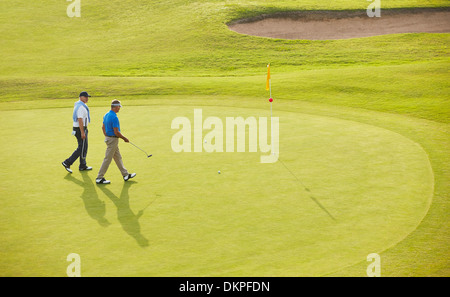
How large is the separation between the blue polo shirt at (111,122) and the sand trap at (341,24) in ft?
91.3

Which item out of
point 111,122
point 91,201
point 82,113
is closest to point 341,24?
point 82,113

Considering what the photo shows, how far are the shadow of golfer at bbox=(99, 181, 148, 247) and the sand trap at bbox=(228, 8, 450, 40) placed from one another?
95.5 ft

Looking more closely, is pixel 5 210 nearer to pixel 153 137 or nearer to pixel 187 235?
pixel 187 235

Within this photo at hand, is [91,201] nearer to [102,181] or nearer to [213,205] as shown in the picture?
[102,181]

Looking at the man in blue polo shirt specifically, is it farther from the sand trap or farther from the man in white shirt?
the sand trap

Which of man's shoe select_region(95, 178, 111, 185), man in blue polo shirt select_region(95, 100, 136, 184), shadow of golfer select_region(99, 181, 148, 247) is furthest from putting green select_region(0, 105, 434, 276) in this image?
man in blue polo shirt select_region(95, 100, 136, 184)

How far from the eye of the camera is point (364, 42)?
1439 inches

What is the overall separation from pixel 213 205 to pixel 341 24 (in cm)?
3268

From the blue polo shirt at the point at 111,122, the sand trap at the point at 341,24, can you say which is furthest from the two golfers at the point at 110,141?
the sand trap at the point at 341,24

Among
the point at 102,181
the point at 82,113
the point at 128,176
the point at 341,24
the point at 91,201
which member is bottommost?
the point at 91,201

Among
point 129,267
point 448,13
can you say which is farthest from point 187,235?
point 448,13

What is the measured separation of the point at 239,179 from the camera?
1308cm

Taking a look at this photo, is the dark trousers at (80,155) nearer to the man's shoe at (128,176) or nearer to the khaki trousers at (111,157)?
the khaki trousers at (111,157)
